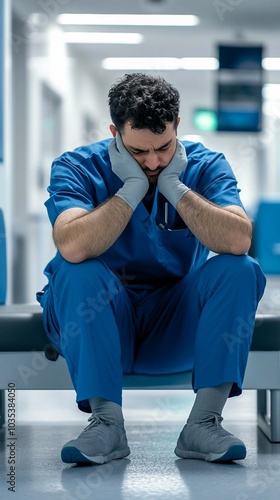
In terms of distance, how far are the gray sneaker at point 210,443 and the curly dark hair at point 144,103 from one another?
2.16 ft

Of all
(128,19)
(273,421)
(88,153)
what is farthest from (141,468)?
(128,19)

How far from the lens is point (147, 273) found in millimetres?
1986

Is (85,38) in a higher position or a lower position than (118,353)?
higher

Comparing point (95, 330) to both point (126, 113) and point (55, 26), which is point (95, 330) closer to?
point (126, 113)

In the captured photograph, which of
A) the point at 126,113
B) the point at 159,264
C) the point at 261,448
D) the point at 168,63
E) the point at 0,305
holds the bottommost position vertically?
the point at 261,448

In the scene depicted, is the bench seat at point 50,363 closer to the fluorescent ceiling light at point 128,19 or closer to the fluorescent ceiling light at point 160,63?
the fluorescent ceiling light at point 128,19

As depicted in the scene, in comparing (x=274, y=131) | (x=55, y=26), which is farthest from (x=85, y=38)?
(x=274, y=131)

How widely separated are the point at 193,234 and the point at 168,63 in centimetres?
828

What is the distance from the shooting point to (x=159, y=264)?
6.42ft

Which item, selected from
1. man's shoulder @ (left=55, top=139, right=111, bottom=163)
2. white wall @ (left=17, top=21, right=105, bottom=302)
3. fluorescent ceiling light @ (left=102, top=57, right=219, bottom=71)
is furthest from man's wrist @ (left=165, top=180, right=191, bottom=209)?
fluorescent ceiling light @ (left=102, top=57, right=219, bottom=71)

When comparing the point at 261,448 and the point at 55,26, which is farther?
the point at 55,26

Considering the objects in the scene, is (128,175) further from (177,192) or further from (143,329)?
(143,329)

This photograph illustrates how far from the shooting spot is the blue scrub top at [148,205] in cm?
192

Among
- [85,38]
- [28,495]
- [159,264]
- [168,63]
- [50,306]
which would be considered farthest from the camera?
[168,63]
